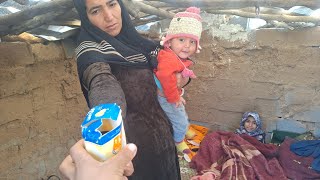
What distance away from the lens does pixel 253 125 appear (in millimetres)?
3119

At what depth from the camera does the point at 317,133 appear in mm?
2998

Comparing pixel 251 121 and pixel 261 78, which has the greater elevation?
pixel 261 78

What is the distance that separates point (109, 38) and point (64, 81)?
1.51m

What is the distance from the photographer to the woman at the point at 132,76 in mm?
1171

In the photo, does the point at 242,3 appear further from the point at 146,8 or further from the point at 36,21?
the point at 36,21

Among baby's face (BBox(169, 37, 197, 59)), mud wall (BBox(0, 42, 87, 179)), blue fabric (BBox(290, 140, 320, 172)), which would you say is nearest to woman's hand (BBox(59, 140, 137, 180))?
baby's face (BBox(169, 37, 197, 59))

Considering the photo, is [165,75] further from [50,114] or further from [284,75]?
[284,75]

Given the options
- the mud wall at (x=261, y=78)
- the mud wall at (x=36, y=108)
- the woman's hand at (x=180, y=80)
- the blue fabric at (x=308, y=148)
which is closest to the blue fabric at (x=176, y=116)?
the woman's hand at (x=180, y=80)

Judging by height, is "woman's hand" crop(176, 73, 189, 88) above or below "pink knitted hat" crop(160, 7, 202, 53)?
below

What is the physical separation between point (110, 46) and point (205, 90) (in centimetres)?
236

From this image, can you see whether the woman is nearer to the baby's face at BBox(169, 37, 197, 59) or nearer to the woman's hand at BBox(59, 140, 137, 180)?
the baby's face at BBox(169, 37, 197, 59)

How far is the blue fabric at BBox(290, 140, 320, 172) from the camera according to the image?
2.65m

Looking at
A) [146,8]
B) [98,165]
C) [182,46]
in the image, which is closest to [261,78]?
[146,8]

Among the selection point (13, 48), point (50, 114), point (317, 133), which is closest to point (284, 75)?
point (317, 133)
